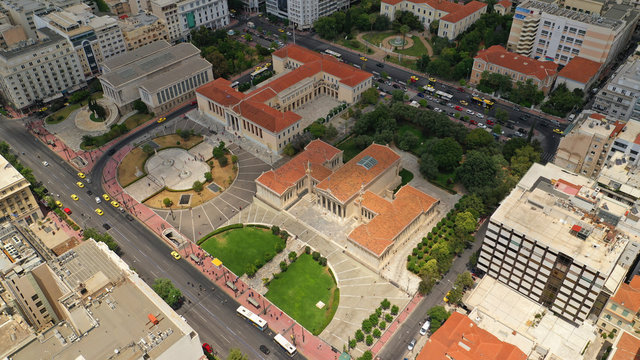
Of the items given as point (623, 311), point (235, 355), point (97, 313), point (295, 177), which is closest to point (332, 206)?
point (295, 177)

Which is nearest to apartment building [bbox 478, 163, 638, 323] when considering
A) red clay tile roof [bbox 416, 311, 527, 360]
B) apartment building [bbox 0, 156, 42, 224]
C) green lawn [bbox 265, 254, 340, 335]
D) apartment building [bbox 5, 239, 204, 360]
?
red clay tile roof [bbox 416, 311, 527, 360]

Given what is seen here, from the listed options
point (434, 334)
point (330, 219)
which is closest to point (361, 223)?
point (330, 219)

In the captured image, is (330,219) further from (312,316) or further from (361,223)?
(312,316)

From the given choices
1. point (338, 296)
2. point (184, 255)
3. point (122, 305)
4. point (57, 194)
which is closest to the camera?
point (122, 305)

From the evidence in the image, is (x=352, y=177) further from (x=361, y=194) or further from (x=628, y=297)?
(x=628, y=297)

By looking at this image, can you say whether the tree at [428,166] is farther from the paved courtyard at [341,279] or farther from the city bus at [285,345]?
the city bus at [285,345]

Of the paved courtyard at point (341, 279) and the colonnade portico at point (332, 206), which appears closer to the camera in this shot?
the paved courtyard at point (341, 279)

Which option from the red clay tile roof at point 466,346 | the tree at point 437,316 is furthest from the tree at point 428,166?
the red clay tile roof at point 466,346
